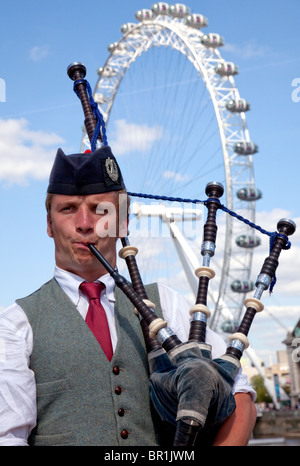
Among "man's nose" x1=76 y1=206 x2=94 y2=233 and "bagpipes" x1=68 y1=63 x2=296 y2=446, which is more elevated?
"man's nose" x1=76 y1=206 x2=94 y2=233

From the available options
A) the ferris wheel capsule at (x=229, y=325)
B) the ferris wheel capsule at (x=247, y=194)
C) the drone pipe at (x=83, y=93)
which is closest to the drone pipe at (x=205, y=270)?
the drone pipe at (x=83, y=93)

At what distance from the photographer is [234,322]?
88.2 feet

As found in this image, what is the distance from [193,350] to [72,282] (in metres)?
0.65

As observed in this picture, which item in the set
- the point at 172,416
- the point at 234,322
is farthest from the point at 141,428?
the point at 234,322

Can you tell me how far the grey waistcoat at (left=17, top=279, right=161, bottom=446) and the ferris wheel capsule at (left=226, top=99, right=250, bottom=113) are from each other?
23.1 m

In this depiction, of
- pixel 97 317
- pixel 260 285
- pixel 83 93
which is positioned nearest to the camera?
pixel 97 317

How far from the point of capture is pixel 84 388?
8.20 ft

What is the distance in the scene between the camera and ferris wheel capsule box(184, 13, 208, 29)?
995 inches

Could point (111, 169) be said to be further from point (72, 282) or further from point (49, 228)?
point (72, 282)

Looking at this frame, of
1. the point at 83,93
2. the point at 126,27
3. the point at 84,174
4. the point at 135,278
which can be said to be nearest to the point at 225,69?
the point at 126,27

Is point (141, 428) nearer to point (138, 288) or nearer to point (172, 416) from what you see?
point (172, 416)

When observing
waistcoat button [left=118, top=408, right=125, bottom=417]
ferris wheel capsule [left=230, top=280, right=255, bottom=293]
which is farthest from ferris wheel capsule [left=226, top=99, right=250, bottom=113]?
waistcoat button [left=118, top=408, right=125, bottom=417]

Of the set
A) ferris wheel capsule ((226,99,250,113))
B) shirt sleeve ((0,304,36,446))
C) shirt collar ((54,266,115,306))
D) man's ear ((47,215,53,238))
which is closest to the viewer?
shirt sleeve ((0,304,36,446))

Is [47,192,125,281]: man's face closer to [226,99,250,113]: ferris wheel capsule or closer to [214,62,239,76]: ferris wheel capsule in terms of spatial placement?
[226,99,250,113]: ferris wheel capsule
